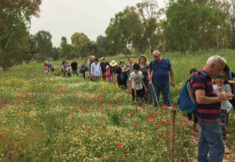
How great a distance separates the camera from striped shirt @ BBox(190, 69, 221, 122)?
2.54 metres

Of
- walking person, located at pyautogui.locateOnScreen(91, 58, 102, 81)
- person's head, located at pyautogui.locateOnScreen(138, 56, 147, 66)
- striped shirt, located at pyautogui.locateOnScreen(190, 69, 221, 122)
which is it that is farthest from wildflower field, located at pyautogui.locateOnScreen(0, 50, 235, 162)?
walking person, located at pyautogui.locateOnScreen(91, 58, 102, 81)

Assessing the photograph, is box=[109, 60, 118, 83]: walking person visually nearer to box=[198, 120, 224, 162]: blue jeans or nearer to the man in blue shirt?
the man in blue shirt

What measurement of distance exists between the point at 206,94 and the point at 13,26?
2730cm

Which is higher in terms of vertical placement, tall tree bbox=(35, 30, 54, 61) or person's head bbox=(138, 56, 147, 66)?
tall tree bbox=(35, 30, 54, 61)

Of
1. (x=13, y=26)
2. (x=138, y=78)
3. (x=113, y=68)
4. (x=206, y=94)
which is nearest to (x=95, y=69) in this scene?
(x=113, y=68)

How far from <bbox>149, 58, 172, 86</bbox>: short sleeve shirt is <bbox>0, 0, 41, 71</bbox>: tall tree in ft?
67.8

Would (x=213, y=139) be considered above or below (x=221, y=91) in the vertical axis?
below

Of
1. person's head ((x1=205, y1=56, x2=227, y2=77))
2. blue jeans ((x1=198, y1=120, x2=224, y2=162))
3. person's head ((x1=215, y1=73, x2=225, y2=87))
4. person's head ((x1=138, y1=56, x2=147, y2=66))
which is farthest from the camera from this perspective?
person's head ((x1=138, y1=56, x2=147, y2=66))

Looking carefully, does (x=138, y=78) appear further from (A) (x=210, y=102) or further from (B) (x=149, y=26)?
(B) (x=149, y=26)

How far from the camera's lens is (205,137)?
9.51 ft

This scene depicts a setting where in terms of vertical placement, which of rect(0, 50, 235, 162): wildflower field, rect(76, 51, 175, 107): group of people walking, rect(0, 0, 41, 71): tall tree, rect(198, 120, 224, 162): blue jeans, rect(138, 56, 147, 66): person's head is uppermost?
rect(0, 0, 41, 71): tall tree

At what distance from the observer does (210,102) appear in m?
2.52

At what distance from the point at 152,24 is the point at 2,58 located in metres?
30.3

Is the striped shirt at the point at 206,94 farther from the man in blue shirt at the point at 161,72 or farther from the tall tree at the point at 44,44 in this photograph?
Result: the tall tree at the point at 44,44
